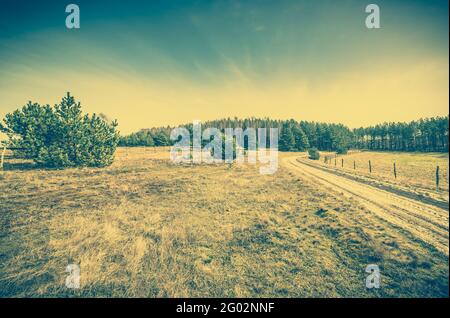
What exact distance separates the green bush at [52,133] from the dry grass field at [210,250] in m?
13.5

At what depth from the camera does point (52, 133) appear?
959 inches

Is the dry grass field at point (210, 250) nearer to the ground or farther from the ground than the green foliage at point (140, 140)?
nearer to the ground

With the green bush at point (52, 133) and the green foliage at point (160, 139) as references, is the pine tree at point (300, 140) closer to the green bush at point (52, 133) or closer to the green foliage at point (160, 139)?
the green foliage at point (160, 139)

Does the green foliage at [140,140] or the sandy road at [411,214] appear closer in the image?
the sandy road at [411,214]

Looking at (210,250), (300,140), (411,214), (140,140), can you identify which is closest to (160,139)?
(140,140)

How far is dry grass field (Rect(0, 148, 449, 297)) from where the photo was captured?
531 centimetres

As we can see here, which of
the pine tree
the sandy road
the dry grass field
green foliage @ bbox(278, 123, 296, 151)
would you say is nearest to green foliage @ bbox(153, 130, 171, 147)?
green foliage @ bbox(278, 123, 296, 151)

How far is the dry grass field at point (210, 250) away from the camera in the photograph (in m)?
5.31

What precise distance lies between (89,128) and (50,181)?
9765 millimetres

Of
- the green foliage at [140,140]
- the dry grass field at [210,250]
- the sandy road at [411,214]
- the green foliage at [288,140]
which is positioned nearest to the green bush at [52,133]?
the dry grass field at [210,250]

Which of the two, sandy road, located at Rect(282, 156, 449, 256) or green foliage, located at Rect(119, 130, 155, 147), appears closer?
sandy road, located at Rect(282, 156, 449, 256)

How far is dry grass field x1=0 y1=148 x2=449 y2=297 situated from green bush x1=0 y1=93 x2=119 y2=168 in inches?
531

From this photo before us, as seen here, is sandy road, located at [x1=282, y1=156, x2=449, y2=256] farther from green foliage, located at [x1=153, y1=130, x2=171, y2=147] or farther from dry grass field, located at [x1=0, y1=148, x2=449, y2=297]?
green foliage, located at [x1=153, y1=130, x2=171, y2=147]

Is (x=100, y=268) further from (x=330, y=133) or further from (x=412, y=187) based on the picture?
(x=330, y=133)
